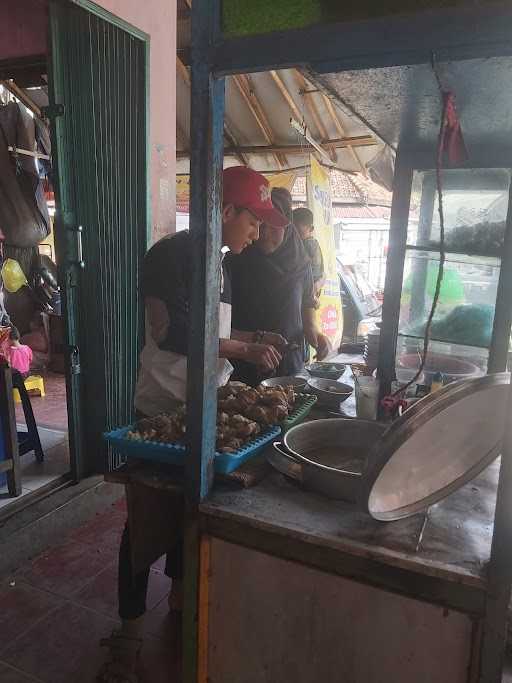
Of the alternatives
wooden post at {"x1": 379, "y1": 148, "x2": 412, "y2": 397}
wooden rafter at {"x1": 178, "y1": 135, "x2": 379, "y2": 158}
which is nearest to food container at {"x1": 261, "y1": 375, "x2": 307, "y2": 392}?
wooden post at {"x1": 379, "y1": 148, "x2": 412, "y2": 397}

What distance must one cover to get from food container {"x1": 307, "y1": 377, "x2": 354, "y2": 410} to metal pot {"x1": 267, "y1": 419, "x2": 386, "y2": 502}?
1.75 ft

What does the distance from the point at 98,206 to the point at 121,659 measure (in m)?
2.50

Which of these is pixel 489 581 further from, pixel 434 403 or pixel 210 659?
pixel 210 659

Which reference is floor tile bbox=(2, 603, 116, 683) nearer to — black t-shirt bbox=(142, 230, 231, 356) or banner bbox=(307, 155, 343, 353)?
black t-shirt bbox=(142, 230, 231, 356)

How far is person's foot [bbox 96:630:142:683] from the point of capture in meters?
1.99

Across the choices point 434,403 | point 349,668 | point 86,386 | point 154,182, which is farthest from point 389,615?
point 154,182

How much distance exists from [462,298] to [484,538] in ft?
4.45

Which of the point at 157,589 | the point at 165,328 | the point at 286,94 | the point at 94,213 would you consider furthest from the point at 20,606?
the point at 286,94

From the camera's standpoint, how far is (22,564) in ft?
9.21

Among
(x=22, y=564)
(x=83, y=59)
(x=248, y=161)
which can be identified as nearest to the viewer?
(x=22, y=564)

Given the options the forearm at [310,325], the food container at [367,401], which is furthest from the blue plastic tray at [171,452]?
the forearm at [310,325]

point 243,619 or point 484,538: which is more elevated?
point 484,538

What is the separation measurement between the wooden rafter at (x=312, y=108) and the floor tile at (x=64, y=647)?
19.1 feet

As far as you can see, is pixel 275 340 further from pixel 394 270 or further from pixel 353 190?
pixel 353 190
